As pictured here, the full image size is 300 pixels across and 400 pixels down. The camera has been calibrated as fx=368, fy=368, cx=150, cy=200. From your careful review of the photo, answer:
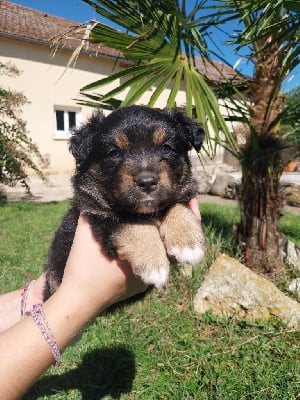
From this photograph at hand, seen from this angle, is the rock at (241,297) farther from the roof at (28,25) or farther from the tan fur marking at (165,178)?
the roof at (28,25)

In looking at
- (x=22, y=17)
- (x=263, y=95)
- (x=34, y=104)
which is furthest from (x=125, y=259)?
(x=22, y=17)

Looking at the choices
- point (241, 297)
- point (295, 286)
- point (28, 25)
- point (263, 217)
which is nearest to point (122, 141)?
point (241, 297)

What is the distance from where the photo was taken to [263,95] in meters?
4.36

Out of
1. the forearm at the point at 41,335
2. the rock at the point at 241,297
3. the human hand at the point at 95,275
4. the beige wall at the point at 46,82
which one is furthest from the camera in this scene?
the beige wall at the point at 46,82

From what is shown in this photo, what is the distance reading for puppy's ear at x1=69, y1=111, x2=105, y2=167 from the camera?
2.44 m

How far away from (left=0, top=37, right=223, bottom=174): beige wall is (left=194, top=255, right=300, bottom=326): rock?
11977 mm

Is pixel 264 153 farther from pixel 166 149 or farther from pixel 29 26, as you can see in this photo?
pixel 29 26

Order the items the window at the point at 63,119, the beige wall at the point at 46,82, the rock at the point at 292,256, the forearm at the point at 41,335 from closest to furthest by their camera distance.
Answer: the forearm at the point at 41,335 < the rock at the point at 292,256 < the beige wall at the point at 46,82 < the window at the point at 63,119

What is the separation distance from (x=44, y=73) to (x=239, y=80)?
1347cm

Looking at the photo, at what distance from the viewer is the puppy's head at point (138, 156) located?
6.70 ft

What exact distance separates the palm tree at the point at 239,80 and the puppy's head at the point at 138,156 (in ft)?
3.10

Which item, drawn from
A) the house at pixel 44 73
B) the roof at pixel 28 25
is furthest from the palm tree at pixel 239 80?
the house at pixel 44 73

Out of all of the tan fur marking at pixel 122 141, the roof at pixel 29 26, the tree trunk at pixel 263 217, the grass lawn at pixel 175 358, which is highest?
the roof at pixel 29 26

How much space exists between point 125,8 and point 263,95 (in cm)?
187
